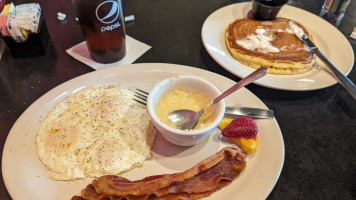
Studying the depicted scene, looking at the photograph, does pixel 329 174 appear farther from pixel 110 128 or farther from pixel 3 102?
pixel 3 102

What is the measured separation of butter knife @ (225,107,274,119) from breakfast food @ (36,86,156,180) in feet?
1.41

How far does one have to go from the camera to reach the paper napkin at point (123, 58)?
1750 millimetres

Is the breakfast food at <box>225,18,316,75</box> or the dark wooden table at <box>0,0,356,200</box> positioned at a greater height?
the breakfast food at <box>225,18,316,75</box>

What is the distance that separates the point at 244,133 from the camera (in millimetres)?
1229

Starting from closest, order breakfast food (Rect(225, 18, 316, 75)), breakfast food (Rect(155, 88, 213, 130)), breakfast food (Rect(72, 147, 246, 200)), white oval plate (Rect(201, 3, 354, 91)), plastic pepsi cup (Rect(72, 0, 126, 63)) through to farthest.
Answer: breakfast food (Rect(72, 147, 246, 200))
breakfast food (Rect(155, 88, 213, 130))
plastic pepsi cup (Rect(72, 0, 126, 63))
white oval plate (Rect(201, 3, 354, 91))
breakfast food (Rect(225, 18, 316, 75))

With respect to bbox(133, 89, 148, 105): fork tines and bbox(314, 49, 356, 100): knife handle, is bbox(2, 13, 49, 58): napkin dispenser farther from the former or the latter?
bbox(314, 49, 356, 100): knife handle

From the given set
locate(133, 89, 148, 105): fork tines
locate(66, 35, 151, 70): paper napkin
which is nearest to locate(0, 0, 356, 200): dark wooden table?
locate(66, 35, 151, 70): paper napkin

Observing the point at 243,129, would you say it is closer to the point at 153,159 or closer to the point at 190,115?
the point at 190,115

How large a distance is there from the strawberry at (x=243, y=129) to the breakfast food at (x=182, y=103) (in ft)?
0.41

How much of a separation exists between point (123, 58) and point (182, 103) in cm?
66

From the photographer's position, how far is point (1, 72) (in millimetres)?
1700

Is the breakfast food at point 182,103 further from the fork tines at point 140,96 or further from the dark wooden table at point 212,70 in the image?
the dark wooden table at point 212,70

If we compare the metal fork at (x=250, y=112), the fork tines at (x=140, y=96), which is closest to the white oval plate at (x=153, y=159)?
the metal fork at (x=250, y=112)

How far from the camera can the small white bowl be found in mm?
1151
